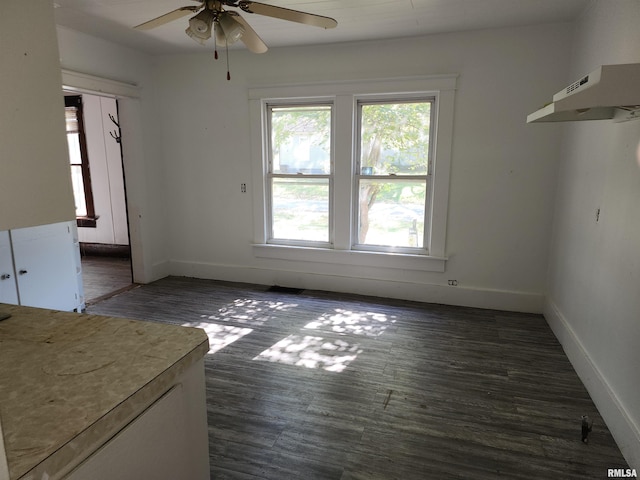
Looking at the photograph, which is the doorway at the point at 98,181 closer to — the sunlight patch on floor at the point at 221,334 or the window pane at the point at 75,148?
the window pane at the point at 75,148

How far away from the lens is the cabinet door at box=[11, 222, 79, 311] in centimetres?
301

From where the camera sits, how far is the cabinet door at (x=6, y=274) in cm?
283

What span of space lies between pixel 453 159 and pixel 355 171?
39.6 inches

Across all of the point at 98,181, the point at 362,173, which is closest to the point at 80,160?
the point at 98,181

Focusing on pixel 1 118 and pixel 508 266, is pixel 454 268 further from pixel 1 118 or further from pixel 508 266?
pixel 1 118

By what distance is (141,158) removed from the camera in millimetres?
4473

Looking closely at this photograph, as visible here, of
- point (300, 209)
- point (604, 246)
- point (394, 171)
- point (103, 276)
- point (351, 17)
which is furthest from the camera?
point (103, 276)

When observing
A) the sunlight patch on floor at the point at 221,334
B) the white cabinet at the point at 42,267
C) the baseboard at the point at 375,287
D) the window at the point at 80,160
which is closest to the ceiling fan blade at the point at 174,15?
the white cabinet at the point at 42,267

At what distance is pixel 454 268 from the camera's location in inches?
154

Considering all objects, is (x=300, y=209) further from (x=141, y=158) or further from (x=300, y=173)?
(x=141, y=158)

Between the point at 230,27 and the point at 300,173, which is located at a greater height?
the point at 230,27

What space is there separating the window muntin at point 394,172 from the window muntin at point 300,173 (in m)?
0.38

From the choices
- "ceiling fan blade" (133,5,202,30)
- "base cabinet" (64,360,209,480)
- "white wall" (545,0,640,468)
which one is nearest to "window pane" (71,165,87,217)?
"ceiling fan blade" (133,5,202,30)

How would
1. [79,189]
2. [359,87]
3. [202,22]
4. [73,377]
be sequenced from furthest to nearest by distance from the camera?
[79,189] < [359,87] < [202,22] < [73,377]
